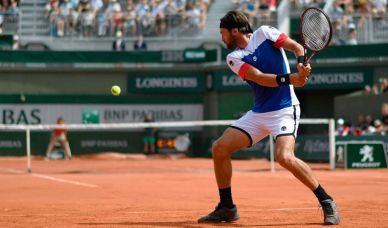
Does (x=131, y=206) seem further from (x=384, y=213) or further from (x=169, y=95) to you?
(x=169, y=95)

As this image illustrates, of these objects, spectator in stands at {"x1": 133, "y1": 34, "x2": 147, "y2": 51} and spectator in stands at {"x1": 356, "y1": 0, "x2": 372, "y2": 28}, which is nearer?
spectator in stands at {"x1": 356, "y1": 0, "x2": 372, "y2": 28}

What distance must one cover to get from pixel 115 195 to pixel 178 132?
15471 mm

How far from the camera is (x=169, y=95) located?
100 ft

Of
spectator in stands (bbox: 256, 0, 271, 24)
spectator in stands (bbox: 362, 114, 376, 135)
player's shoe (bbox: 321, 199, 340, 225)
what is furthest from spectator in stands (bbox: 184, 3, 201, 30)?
player's shoe (bbox: 321, 199, 340, 225)

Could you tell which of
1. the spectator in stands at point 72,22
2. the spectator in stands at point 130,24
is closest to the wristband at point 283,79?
the spectator in stands at point 130,24

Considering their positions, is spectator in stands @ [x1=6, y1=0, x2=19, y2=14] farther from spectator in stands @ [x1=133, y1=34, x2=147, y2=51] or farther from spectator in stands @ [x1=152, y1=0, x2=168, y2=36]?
spectator in stands @ [x1=152, y1=0, x2=168, y2=36]

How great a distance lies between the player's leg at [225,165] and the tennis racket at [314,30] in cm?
117

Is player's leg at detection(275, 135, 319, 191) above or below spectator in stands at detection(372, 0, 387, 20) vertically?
below

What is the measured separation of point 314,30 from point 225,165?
1.73 meters

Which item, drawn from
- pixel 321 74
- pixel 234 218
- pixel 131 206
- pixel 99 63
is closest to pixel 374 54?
pixel 321 74

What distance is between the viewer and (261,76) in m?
8.52

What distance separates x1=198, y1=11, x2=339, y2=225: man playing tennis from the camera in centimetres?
869

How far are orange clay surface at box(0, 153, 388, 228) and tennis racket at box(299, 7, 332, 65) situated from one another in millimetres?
1859

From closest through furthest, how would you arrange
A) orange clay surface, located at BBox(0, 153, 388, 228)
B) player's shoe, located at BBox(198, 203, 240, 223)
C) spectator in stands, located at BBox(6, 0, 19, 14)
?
player's shoe, located at BBox(198, 203, 240, 223) → orange clay surface, located at BBox(0, 153, 388, 228) → spectator in stands, located at BBox(6, 0, 19, 14)
